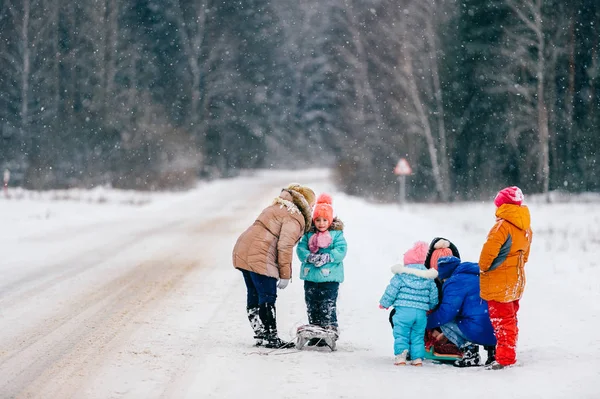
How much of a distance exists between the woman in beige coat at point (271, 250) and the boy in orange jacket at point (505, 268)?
1.72 meters

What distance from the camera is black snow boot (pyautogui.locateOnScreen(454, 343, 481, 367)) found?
6965 mm

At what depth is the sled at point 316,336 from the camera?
7246 mm

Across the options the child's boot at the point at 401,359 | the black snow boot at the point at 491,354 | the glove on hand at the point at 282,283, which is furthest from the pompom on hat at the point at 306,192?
the black snow boot at the point at 491,354

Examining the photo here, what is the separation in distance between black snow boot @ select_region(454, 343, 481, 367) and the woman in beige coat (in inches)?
61.7

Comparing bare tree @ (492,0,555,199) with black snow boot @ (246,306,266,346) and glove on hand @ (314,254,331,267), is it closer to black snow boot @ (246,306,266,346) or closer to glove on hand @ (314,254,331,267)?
glove on hand @ (314,254,331,267)

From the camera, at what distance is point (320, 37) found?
81000 millimetres

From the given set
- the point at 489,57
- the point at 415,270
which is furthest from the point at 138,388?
the point at 489,57

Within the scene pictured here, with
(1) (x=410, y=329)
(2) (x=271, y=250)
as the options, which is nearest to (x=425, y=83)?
(2) (x=271, y=250)

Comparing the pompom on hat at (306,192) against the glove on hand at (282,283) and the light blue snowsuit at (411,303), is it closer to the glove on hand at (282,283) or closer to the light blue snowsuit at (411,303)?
the glove on hand at (282,283)

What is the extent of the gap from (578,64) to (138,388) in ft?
95.3

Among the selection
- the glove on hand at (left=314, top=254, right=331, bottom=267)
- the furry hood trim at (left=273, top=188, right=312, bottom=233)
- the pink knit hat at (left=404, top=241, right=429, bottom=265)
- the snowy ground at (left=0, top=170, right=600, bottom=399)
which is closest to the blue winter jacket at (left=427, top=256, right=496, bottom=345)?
the pink knit hat at (left=404, top=241, right=429, bottom=265)

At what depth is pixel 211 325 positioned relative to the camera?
27.4 ft

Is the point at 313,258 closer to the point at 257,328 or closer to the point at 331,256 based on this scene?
the point at 331,256

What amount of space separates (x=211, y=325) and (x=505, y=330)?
10.4ft
